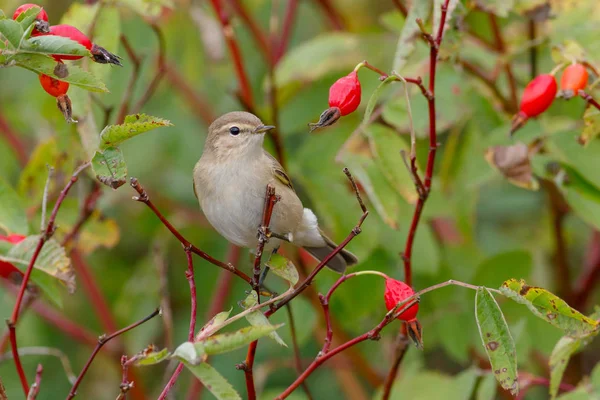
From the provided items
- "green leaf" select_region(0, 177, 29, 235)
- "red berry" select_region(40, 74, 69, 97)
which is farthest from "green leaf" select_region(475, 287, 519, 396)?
"green leaf" select_region(0, 177, 29, 235)

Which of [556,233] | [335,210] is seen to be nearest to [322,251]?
[335,210]

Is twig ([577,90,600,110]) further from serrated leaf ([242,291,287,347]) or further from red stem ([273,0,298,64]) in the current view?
red stem ([273,0,298,64])

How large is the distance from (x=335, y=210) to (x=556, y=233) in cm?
121

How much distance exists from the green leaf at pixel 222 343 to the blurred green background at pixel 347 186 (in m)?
1.24

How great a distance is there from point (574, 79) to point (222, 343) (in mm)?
1490

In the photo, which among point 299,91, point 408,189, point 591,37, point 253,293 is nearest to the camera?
point 253,293

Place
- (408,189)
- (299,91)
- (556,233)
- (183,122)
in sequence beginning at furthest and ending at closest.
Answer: (183,122)
(299,91)
(556,233)
(408,189)

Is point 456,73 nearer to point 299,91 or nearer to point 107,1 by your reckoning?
point 299,91

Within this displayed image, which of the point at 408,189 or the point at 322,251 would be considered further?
the point at 322,251

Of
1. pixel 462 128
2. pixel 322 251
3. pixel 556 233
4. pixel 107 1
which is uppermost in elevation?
pixel 107 1

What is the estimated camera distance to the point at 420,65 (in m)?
3.51

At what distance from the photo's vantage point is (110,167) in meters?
2.00

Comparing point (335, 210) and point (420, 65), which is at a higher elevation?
point (420, 65)

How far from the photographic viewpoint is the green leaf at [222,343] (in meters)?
1.78
